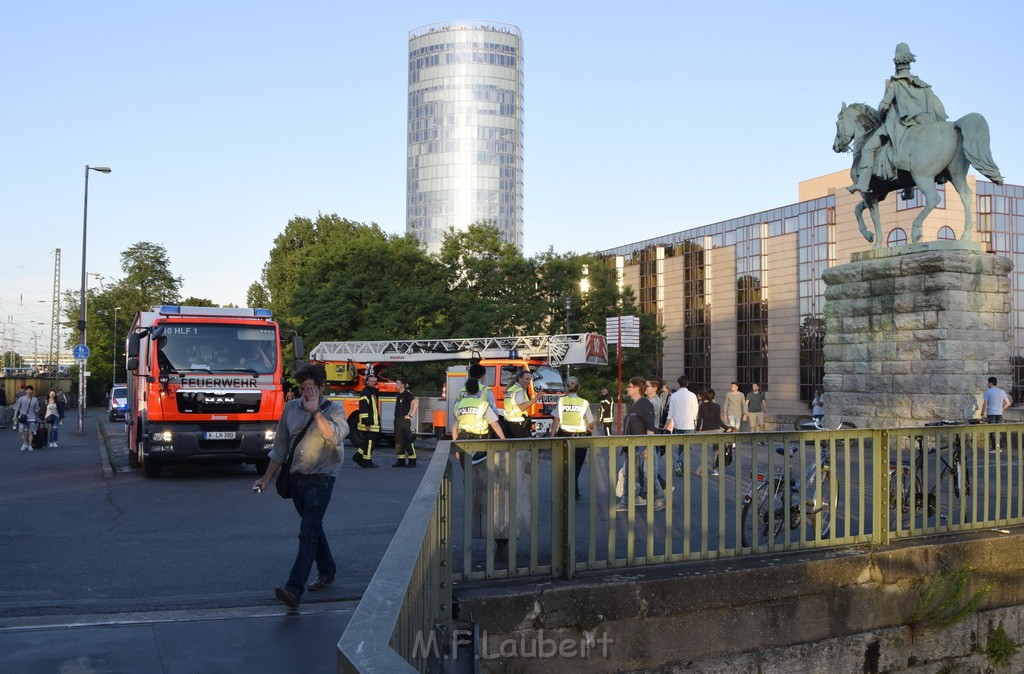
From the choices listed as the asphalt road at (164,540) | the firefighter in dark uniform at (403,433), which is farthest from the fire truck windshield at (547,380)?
the asphalt road at (164,540)

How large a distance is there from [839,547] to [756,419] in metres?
19.3

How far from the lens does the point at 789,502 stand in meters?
7.17

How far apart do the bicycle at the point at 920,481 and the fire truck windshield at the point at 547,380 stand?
64.8 ft

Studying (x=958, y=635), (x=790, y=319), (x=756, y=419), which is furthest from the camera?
(x=790, y=319)

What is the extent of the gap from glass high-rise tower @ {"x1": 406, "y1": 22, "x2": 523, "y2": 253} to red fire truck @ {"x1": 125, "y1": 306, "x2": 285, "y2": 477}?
13814 centimetres

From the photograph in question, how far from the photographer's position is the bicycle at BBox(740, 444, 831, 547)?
6941mm

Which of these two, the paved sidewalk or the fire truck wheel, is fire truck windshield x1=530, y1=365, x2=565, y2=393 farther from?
the paved sidewalk

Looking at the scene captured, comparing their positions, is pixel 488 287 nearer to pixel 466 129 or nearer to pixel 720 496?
pixel 720 496

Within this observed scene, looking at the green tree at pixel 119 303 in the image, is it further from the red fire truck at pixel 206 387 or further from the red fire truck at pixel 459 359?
the red fire truck at pixel 206 387

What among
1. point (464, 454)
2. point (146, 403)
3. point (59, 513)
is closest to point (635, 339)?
point (146, 403)

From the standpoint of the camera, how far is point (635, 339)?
28.7 meters

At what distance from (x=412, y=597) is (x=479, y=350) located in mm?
28484

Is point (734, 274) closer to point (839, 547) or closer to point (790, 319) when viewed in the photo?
point (790, 319)

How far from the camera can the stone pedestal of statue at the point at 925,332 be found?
1620cm
